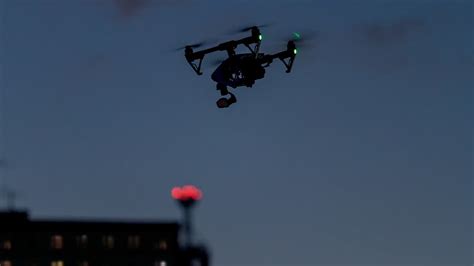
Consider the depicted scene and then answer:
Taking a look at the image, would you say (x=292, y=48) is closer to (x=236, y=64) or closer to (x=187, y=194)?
(x=236, y=64)

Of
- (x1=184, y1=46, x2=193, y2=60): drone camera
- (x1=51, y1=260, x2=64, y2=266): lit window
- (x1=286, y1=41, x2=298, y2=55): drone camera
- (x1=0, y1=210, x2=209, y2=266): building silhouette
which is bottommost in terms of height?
(x1=286, y1=41, x2=298, y2=55): drone camera

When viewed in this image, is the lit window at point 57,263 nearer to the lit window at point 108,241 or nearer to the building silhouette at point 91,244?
the building silhouette at point 91,244

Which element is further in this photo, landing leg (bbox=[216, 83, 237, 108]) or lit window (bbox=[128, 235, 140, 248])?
lit window (bbox=[128, 235, 140, 248])

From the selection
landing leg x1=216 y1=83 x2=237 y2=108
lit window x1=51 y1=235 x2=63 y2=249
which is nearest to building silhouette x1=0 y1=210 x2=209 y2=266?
lit window x1=51 y1=235 x2=63 y2=249

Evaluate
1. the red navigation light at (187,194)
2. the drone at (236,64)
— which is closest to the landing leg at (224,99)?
the drone at (236,64)

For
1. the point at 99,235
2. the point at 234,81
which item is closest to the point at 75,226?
the point at 99,235

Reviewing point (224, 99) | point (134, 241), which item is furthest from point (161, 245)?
point (224, 99)

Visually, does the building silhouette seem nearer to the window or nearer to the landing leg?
the window

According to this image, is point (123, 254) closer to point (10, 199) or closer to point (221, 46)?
point (10, 199)
